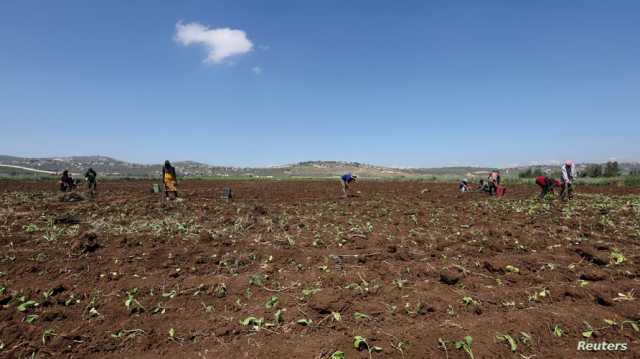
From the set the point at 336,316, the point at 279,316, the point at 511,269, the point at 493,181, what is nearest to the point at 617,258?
the point at 511,269

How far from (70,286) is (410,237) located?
25.6 ft

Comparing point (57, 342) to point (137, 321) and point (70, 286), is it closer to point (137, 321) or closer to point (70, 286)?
point (137, 321)

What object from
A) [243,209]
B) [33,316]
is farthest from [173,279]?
[243,209]

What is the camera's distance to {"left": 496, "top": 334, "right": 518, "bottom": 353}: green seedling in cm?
400

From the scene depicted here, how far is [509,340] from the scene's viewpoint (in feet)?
13.5

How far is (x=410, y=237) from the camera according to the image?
965cm

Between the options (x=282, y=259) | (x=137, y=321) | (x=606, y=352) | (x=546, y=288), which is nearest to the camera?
(x=606, y=352)

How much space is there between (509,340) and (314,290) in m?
2.86

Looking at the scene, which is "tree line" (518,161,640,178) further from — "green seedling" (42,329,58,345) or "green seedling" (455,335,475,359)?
"green seedling" (42,329,58,345)

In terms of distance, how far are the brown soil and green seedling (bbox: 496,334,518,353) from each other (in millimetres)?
65

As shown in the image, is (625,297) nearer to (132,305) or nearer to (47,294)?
(132,305)

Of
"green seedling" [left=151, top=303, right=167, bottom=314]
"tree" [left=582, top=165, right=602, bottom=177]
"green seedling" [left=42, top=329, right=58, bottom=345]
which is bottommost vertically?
"green seedling" [left=42, top=329, right=58, bottom=345]

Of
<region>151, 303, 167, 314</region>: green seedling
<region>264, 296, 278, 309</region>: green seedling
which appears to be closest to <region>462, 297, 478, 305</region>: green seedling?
<region>264, 296, 278, 309</region>: green seedling

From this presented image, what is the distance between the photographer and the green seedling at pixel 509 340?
4001mm
